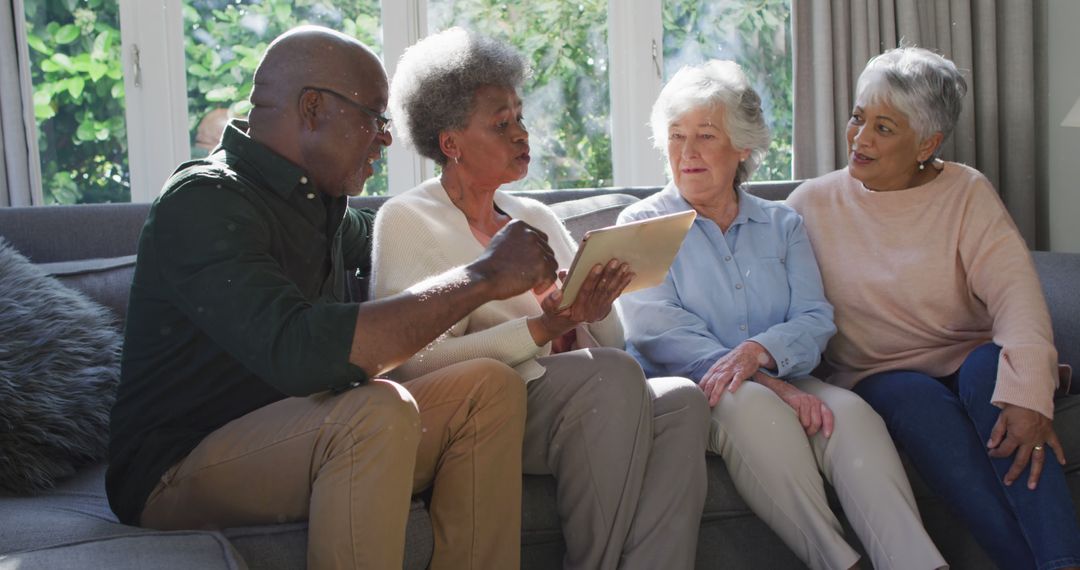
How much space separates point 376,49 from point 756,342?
6.11 ft

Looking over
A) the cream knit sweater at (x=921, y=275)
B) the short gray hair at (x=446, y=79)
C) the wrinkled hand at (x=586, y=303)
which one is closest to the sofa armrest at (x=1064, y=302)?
the cream knit sweater at (x=921, y=275)

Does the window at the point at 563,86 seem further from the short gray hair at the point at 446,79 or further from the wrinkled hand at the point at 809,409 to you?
the wrinkled hand at the point at 809,409

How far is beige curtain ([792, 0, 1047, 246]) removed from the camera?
11.6 feet

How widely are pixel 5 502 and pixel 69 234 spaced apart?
80 cm

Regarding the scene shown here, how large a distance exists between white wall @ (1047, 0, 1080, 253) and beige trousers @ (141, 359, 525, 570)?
2.63 m

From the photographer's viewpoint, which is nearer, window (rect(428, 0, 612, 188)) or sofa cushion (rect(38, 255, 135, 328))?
sofa cushion (rect(38, 255, 135, 328))

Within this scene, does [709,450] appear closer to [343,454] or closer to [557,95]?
[343,454]

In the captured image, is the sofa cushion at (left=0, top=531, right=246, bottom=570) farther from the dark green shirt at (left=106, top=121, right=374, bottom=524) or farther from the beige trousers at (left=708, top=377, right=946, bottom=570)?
the beige trousers at (left=708, top=377, right=946, bottom=570)

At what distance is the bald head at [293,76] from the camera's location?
66.0 inches

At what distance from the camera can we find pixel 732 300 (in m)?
2.23

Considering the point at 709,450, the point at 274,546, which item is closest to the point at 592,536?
the point at 709,450

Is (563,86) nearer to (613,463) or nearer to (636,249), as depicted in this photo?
(636,249)

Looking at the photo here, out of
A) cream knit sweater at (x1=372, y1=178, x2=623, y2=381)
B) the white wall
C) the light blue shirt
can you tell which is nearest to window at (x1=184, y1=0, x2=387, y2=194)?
cream knit sweater at (x1=372, y1=178, x2=623, y2=381)

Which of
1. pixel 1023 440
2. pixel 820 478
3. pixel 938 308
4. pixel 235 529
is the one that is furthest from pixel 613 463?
pixel 938 308
